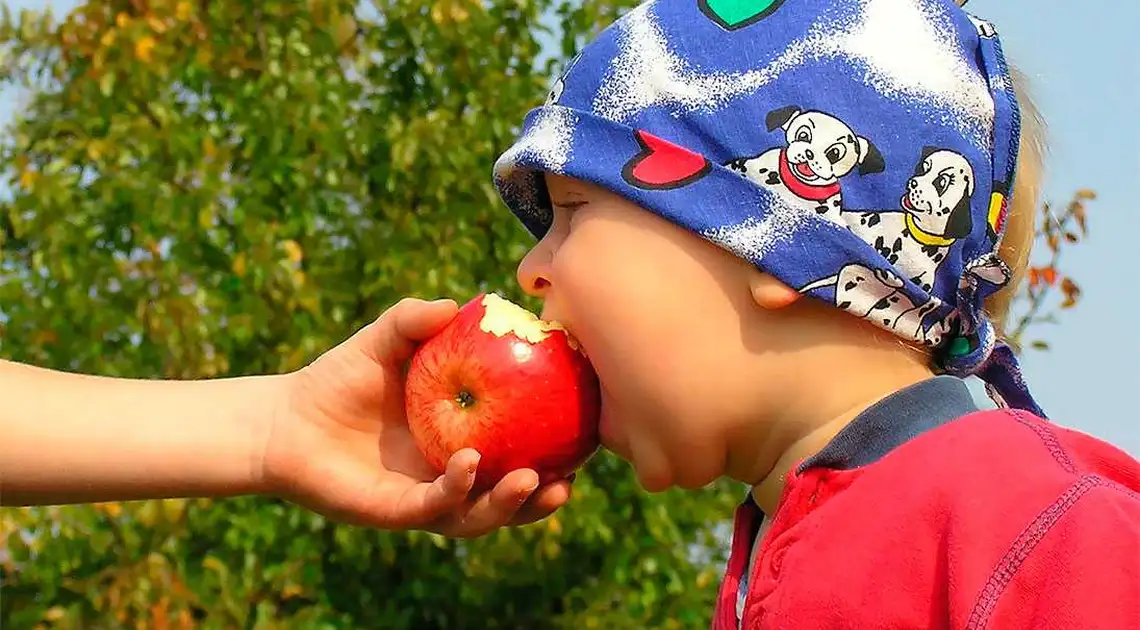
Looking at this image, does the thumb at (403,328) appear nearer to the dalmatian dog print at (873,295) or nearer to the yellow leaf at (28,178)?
the dalmatian dog print at (873,295)

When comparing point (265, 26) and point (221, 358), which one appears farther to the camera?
point (265, 26)

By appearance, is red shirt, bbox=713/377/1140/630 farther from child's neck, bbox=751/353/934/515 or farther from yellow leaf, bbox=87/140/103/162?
yellow leaf, bbox=87/140/103/162

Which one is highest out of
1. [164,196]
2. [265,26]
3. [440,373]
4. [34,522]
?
[440,373]

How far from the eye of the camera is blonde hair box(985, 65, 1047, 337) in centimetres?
200

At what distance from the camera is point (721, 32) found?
184 centimetres

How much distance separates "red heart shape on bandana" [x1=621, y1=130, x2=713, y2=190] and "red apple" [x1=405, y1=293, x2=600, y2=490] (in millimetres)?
269

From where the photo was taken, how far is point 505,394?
6.20 ft

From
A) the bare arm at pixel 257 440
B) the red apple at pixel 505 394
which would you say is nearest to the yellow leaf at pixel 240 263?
the bare arm at pixel 257 440

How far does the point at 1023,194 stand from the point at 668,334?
61 cm

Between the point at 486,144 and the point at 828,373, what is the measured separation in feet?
7.22

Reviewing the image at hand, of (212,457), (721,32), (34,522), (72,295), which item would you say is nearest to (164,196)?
(72,295)

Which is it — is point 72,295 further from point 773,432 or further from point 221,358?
point 773,432

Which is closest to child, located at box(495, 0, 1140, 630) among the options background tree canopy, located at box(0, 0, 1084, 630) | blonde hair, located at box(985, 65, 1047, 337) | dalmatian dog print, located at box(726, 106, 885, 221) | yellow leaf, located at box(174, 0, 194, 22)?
dalmatian dog print, located at box(726, 106, 885, 221)

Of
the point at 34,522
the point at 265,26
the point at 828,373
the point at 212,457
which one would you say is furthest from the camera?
the point at 265,26
